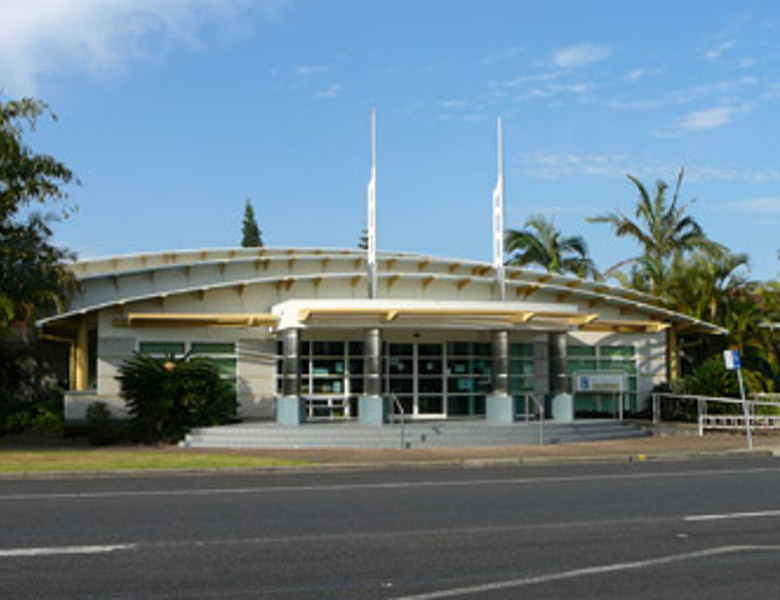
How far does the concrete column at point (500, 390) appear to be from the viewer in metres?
26.5

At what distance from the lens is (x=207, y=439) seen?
24266 millimetres

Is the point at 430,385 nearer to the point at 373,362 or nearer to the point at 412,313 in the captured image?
the point at 373,362

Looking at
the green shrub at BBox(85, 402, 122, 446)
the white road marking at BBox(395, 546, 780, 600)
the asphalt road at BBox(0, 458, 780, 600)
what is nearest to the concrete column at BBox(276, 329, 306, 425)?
the green shrub at BBox(85, 402, 122, 446)

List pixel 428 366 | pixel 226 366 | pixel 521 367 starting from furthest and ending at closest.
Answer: pixel 521 367 < pixel 428 366 < pixel 226 366

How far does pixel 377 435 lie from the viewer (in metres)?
23.9

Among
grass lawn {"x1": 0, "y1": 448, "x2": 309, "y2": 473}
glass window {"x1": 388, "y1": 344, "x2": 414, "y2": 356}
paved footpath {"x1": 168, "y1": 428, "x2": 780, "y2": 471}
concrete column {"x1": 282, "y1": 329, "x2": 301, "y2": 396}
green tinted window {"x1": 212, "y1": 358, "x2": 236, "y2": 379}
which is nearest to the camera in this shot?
grass lawn {"x1": 0, "y1": 448, "x2": 309, "y2": 473}

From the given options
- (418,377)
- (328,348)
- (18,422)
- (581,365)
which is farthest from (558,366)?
(18,422)

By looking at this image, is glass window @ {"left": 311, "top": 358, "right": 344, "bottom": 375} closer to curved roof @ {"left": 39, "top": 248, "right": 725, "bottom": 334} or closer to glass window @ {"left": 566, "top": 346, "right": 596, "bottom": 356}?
curved roof @ {"left": 39, "top": 248, "right": 725, "bottom": 334}

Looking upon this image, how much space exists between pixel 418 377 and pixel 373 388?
3943 mm

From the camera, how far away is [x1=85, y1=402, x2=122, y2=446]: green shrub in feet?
82.2

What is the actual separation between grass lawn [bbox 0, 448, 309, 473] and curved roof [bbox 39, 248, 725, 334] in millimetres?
6048

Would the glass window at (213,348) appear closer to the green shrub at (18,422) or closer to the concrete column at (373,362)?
the concrete column at (373,362)

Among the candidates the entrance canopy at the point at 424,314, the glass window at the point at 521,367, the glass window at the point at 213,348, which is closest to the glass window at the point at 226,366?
the glass window at the point at 213,348

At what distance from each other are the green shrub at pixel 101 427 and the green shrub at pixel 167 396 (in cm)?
57
